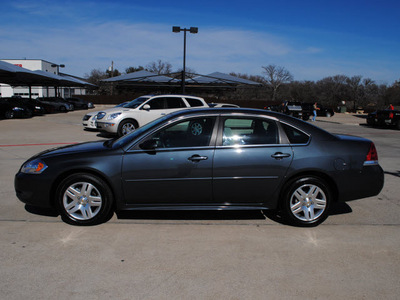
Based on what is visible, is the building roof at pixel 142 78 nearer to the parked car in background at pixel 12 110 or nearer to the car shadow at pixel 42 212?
the parked car in background at pixel 12 110

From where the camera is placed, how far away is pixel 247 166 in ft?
14.2

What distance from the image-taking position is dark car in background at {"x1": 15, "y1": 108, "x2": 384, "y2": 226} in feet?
14.0

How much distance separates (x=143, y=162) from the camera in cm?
426

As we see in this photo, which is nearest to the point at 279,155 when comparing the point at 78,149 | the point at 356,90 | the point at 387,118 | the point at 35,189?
the point at 78,149

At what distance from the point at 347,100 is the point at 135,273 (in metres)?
71.5

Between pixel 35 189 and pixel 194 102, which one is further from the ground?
pixel 194 102

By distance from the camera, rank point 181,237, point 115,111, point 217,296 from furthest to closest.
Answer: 1. point 115,111
2. point 181,237
3. point 217,296

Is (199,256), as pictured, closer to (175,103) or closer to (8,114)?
(175,103)

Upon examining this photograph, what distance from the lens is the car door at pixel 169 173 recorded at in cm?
426

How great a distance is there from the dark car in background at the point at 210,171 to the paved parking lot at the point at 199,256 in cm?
32

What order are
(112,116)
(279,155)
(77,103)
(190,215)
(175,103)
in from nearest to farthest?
(279,155) < (190,215) < (112,116) < (175,103) < (77,103)

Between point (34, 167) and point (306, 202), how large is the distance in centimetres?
351

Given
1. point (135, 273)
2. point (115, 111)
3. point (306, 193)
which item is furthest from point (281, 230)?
point (115, 111)

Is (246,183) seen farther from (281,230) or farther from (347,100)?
(347,100)
